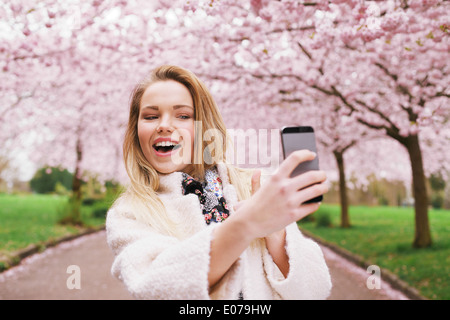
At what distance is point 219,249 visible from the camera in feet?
3.42

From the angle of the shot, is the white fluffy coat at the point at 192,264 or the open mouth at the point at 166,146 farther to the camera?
the open mouth at the point at 166,146

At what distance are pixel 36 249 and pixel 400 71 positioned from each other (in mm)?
9743

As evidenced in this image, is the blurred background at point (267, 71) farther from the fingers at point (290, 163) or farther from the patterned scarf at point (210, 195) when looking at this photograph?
the fingers at point (290, 163)

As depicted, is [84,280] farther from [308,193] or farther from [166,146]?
[308,193]

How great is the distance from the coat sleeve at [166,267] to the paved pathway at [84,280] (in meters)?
5.65

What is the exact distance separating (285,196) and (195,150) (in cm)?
68

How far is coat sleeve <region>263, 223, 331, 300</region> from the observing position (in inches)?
46.6

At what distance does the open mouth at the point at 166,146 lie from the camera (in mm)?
1466

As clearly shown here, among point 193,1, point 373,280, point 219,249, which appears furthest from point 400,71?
point 219,249

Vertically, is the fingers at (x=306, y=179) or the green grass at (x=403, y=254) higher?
the fingers at (x=306, y=179)

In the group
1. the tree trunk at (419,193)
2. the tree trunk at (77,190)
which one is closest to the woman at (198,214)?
the tree trunk at (419,193)

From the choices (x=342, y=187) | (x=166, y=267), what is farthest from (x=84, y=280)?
(x=342, y=187)

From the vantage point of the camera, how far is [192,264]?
3.40 feet

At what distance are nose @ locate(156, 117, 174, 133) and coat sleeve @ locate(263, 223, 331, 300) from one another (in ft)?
1.81
